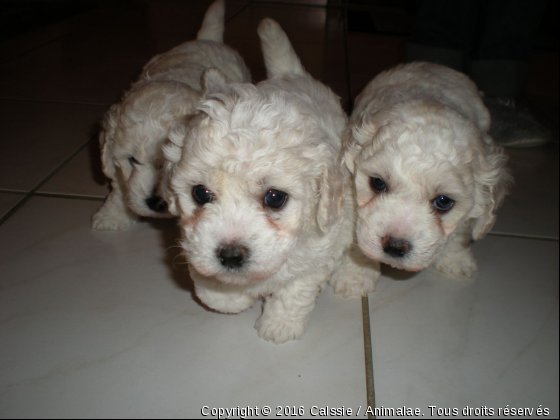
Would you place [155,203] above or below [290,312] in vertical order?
above

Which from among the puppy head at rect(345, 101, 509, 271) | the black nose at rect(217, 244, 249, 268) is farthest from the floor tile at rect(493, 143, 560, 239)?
the black nose at rect(217, 244, 249, 268)

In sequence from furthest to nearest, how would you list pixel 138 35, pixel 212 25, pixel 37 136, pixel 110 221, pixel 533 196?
pixel 138 35
pixel 212 25
pixel 37 136
pixel 533 196
pixel 110 221

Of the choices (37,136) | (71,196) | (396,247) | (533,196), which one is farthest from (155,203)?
(533,196)

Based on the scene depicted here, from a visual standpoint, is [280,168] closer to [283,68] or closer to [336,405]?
[336,405]

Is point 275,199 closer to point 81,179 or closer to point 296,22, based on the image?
point 81,179

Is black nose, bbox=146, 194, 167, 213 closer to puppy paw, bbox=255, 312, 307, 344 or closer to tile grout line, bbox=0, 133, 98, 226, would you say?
puppy paw, bbox=255, 312, 307, 344

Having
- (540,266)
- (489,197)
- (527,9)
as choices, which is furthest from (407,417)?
(527,9)
